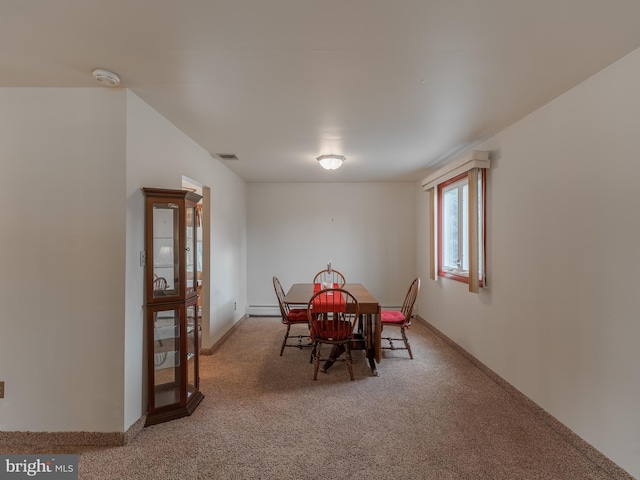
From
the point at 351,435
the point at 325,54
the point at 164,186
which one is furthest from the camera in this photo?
the point at 164,186

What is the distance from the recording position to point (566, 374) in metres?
2.14

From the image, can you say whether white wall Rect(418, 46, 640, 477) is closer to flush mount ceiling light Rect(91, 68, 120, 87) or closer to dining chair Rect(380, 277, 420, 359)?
dining chair Rect(380, 277, 420, 359)

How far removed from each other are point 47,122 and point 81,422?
80.9 inches

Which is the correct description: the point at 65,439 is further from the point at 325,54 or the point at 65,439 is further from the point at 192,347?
the point at 325,54

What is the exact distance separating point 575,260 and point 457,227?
1.99 m

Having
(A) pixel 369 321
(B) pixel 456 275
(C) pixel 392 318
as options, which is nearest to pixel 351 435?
(A) pixel 369 321

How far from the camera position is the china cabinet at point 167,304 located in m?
2.31

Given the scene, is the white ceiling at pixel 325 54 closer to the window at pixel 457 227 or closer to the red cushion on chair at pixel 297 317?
the window at pixel 457 227

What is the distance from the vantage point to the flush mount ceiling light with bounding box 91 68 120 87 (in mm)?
1858

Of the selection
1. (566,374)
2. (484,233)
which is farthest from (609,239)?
(484,233)

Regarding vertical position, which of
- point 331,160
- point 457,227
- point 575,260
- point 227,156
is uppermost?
point 227,156

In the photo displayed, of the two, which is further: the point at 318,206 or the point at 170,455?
the point at 318,206

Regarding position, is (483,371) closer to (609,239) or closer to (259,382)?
(609,239)

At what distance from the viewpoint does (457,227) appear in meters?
4.04
